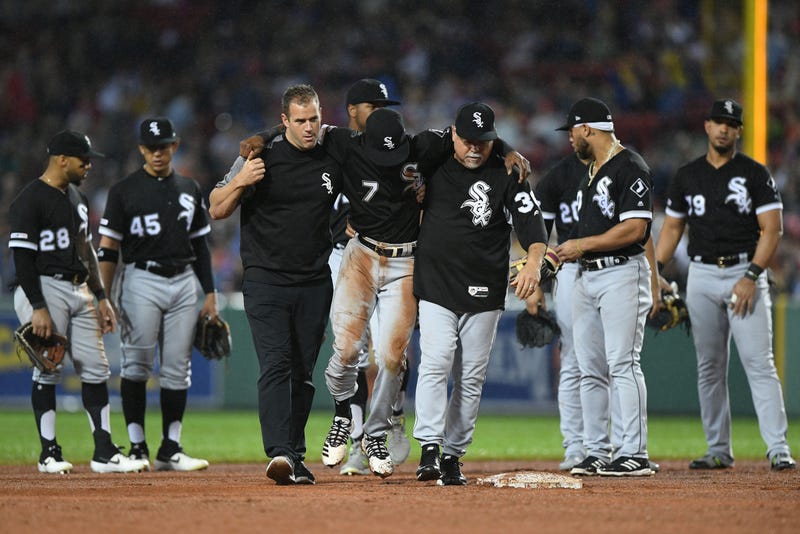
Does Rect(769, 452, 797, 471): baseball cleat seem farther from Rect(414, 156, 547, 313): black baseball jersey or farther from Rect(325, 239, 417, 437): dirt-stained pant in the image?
Rect(325, 239, 417, 437): dirt-stained pant

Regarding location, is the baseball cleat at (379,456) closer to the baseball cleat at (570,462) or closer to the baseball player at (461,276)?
the baseball player at (461,276)

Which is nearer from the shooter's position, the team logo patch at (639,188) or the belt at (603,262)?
the team logo patch at (639,188)

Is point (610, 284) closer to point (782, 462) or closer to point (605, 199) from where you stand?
point (605, 199)

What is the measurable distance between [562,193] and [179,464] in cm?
355

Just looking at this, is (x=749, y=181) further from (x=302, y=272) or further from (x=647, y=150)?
(x=647, y=150)

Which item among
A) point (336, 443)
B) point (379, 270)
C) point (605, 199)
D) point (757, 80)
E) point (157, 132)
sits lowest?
point (336, 443)

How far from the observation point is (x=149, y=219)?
9.09m

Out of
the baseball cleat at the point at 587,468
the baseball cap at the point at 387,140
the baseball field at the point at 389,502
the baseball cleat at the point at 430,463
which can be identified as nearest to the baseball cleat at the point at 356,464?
the baseball field at the point at 389,502

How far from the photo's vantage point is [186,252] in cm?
927

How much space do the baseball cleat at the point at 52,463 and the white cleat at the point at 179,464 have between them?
26.4 inches

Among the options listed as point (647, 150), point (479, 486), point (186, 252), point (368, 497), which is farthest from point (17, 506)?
point (647, 150)

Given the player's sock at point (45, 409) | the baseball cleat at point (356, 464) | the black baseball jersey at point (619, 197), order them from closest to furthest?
1. the black baseball jersey at point (619, 197)
2. the baseball cleat at point (356, 464)
3. the player's sock at point (45, 409)

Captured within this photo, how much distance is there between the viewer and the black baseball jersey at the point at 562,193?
9117mm

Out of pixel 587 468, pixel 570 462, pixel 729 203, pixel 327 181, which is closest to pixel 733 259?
pixel 729 203
